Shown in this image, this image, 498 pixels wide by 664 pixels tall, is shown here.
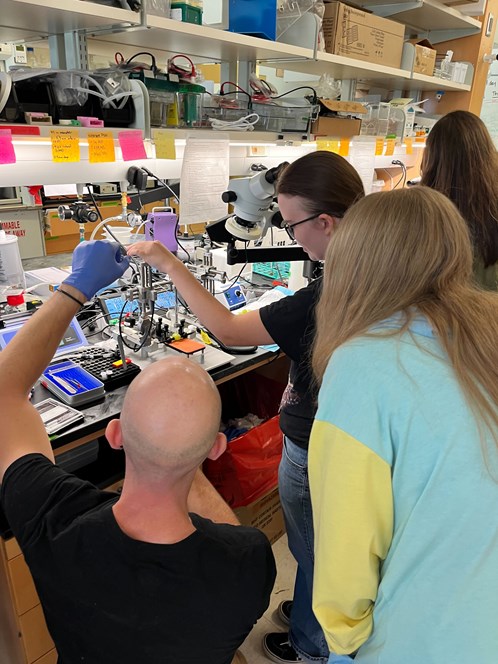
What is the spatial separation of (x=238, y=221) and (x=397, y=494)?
3.80 feet

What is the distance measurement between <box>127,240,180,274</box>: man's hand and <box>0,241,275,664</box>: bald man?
678 mm

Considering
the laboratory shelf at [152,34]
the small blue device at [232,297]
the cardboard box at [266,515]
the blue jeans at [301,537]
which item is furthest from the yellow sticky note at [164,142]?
the cardboard box at [266,515]

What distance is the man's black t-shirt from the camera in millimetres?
709

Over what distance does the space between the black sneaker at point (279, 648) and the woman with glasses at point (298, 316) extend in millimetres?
190

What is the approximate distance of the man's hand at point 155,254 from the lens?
1.47m

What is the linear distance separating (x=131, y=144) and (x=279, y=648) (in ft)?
5.88

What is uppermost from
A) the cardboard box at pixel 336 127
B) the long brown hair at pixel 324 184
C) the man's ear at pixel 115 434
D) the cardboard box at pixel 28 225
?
the cardboard box at pixel 336 127

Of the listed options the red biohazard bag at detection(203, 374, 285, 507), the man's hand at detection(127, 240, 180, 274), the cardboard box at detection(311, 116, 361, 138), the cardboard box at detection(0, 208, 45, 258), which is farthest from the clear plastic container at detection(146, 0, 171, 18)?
the cardboard box at detection(0, 208, 45, 258)

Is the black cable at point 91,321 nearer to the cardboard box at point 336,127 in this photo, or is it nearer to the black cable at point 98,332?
the black cable at point 98,332

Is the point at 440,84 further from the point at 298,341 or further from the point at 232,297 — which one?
the point at 298,341

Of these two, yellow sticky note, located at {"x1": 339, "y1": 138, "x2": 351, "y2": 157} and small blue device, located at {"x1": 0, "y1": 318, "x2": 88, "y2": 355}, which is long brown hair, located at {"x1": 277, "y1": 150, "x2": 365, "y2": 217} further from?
yellow sticky note, located at {"x1": 339, "y1": 138, "x2": 351, "y2": 157}

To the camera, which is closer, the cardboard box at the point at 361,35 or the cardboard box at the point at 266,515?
the cardboard box at the point at 266,515

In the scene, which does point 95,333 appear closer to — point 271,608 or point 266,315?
point 266,315

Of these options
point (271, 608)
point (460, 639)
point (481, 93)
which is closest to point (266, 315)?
point (460, 639)
